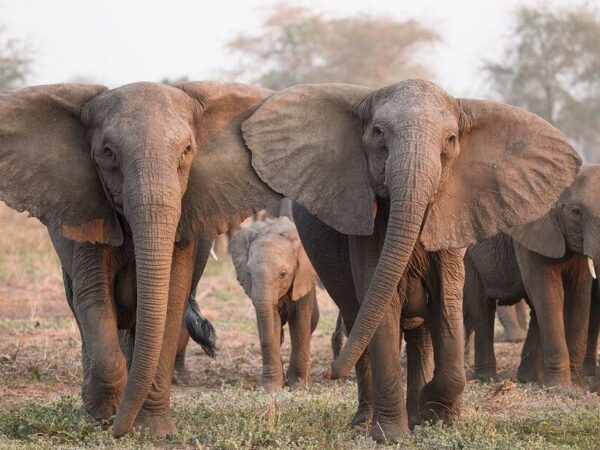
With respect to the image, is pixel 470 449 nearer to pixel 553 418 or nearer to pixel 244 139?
pixel 553 418

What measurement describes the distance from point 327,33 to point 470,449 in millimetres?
35823

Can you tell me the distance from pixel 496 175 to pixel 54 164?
2.41 metres

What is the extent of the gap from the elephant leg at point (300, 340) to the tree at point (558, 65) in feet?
93.2

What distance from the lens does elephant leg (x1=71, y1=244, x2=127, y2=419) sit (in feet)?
23.2

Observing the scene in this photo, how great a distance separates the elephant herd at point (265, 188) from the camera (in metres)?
6.60

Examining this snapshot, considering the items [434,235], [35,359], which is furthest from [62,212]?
[35,359]

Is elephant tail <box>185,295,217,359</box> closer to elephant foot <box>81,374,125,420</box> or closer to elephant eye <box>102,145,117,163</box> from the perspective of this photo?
elephant foot <box>81,374,125,420</box>

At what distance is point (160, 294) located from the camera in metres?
6.51

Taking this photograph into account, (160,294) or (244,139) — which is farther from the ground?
(244,139)

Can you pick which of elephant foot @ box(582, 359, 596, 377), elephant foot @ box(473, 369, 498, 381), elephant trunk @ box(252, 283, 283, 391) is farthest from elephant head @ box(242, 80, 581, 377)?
elephant foot @ box(582, 359, 596, 377)

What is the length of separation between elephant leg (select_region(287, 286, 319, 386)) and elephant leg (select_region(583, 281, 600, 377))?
2461mm

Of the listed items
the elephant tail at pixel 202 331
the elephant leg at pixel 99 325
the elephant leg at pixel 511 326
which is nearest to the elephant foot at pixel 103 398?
the elephant leg at pixel 99 325

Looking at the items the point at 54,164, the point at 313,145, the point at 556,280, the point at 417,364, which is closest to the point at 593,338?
the point at 556,280

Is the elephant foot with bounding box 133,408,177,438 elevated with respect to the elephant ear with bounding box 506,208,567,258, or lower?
lower
